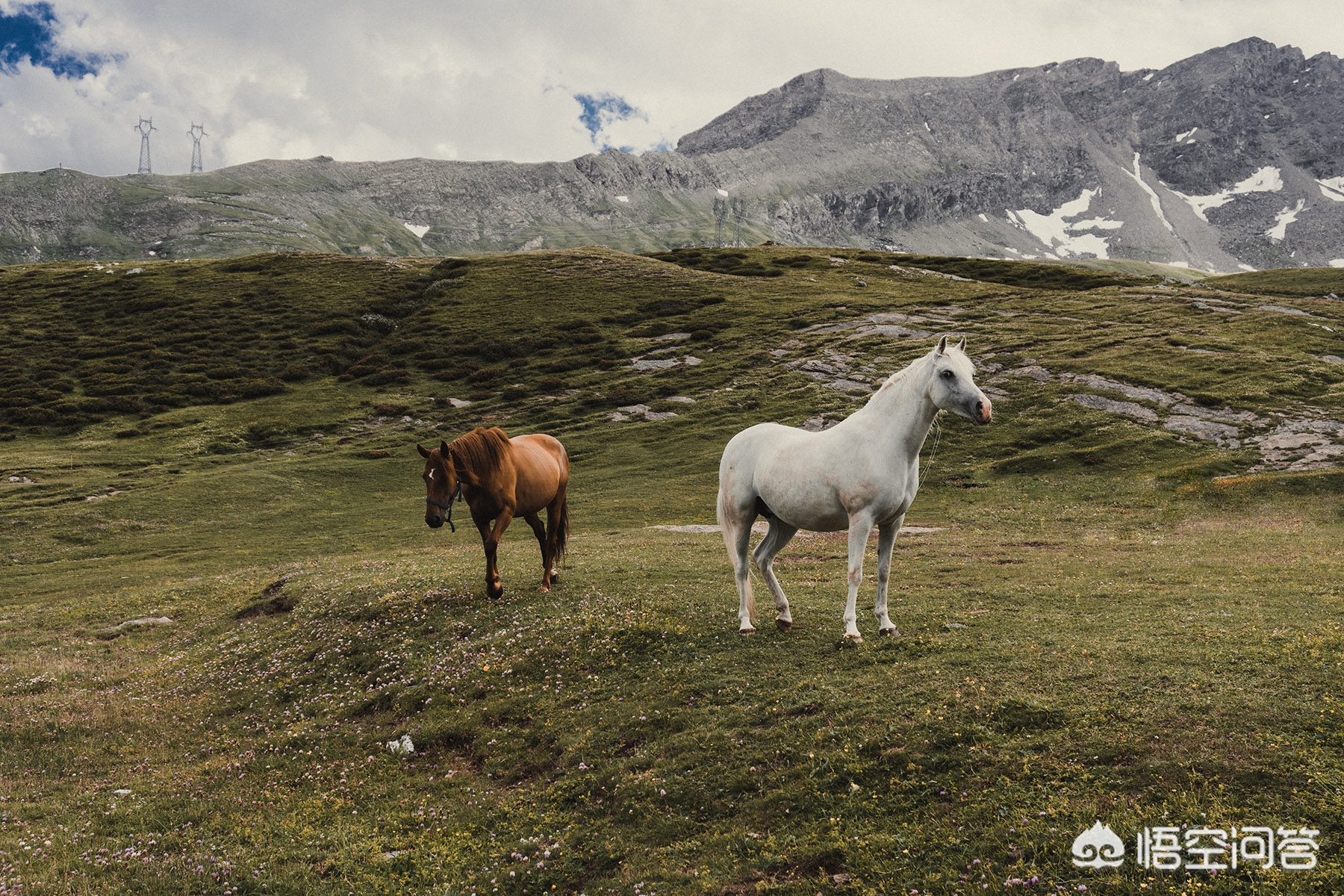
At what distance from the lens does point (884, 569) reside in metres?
14.1

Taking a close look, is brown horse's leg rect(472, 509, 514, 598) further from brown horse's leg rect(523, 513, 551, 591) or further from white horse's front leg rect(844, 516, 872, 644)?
white horse's front leg rect(844, 516, 872, 644)

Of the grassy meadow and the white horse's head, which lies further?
the white horse's head

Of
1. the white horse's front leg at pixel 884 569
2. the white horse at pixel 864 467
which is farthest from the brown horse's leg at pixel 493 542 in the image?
the white horse's front leg at pixel 884 569

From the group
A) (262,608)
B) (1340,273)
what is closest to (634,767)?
(262,608)

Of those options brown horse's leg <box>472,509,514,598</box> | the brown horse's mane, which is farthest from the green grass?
brown horse's leg <box>472,509,514,598</box>

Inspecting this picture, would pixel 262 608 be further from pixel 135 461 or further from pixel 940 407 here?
pixel 135 461

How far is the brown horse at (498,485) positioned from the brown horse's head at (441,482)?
0.06 ft

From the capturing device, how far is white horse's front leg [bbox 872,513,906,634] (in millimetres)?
14125

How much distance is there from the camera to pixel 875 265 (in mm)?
138250

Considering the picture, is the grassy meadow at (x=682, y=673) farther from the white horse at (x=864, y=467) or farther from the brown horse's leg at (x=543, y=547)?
the white horse at (x=864, y=467)

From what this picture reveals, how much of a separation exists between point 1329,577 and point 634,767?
20484 mm

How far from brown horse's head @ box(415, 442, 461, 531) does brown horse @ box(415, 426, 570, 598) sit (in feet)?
0.06

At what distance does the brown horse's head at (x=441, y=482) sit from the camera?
1741 cm

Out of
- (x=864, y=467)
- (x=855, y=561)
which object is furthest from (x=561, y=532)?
(x=864, y=467)
